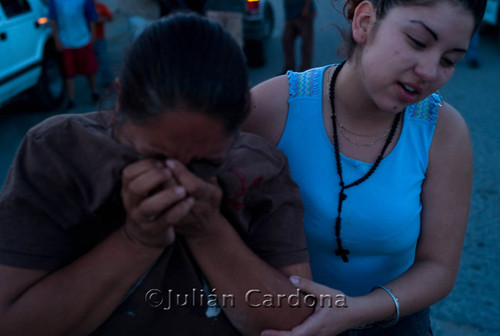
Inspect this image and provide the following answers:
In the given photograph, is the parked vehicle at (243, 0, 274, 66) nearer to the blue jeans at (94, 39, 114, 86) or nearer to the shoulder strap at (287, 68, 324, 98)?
the blue jeans at (94, 39, 114, 86)

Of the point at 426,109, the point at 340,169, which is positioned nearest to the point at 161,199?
the point at 340,169

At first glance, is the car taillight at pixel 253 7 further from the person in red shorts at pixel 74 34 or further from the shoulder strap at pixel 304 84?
the shoulder strap at pixel 304 84

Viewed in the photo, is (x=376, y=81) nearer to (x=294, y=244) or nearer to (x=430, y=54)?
(x=430, y=54)

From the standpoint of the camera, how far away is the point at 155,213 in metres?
1.11

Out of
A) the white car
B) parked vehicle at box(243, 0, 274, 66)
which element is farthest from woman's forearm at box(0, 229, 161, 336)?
parked vehicle at box(243, 0, 274, 66)

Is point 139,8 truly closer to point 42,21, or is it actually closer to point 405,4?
point 42,21

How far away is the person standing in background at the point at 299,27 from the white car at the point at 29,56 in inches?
131

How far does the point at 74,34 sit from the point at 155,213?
649cm

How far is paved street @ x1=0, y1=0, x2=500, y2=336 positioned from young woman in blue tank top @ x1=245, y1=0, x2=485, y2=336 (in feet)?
1.83

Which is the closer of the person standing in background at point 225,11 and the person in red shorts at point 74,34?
the person standing in background at point 225,11

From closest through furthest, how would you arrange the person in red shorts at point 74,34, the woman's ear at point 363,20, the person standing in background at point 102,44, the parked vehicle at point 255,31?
the woman's ear at point 363,20, the person in red shorts at point 74,34, the person standing in background at point 102,44, the parked vehicle at point 255,31

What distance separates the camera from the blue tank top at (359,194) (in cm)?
164

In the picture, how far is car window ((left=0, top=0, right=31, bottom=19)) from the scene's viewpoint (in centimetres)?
646

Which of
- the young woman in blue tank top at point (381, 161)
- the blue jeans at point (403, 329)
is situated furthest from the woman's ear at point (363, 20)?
the blue jeans at point (403, 329)
